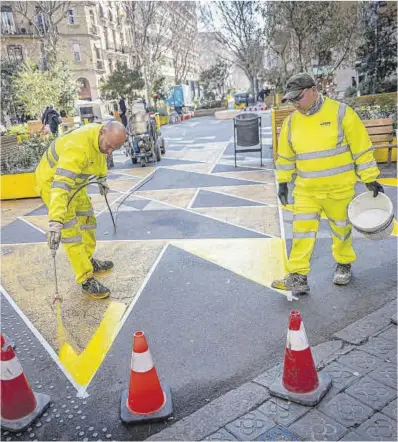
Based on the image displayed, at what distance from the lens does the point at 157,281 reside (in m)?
4.78

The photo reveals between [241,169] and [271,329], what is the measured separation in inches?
282

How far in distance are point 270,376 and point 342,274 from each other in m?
1.69

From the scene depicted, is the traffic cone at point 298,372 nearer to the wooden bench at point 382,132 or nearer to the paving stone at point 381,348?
the paving stone at point 381,348

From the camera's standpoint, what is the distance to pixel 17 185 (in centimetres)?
945

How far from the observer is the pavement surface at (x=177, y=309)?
2877 millimetres

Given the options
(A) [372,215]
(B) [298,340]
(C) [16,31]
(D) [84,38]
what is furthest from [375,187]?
(D) [84,38]

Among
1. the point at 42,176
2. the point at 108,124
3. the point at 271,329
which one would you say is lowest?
the point at 271,329

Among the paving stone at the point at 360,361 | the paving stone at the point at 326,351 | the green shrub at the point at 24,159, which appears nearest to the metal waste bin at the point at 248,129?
the green shrub at the point at 24,159

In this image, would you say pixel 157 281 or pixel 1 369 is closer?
pixel 1 369

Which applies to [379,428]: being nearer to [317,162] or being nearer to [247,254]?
[317,162]

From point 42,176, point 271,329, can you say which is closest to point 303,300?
point 271,329

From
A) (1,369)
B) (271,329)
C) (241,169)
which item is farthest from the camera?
(241,169)

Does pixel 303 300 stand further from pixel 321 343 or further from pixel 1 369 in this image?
pixel 1 369

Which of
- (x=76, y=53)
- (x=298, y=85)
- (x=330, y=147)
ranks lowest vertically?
(x=330, y=147)
